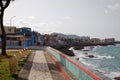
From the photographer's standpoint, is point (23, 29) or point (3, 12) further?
point (23, 29)

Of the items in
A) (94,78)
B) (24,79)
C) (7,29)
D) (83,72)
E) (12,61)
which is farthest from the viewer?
(7,29)

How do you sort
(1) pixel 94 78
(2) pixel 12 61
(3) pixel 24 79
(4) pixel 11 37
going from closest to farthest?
(1) pixel 94 78
(3) pixel 24 79
(2) pixel 12 61
(4) pixel 11 37

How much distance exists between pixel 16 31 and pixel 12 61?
10483cm

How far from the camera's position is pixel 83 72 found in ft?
52.5

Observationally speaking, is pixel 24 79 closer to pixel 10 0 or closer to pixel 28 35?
pixel 10 0

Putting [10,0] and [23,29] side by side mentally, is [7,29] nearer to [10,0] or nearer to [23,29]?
[23,29]

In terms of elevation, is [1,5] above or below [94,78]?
above

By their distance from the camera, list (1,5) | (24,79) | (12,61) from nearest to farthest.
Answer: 1. (24,79)
2. (12,61)
3. (1,5)

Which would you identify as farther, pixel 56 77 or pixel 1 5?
pixel 1 5

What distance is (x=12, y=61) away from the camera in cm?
2162

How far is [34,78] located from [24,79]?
823mm

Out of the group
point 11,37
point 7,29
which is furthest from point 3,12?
point 7,29

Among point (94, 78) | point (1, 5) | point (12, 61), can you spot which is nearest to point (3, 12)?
point (1, 5)

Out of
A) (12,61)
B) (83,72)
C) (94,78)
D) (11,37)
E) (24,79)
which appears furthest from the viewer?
(11,37)
